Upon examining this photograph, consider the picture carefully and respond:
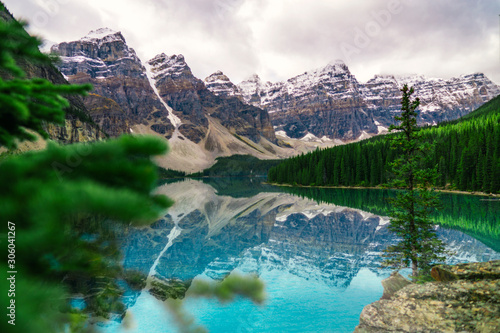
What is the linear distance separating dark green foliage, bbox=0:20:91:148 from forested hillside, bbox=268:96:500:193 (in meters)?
53.7

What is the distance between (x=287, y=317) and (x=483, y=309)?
7.71 meters

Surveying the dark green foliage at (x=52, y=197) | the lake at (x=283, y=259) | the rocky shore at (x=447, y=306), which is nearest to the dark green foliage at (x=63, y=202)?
the dark green foliage at (x=52, y=197)

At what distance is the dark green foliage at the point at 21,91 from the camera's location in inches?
53.8

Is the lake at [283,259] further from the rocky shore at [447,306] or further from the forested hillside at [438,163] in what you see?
the forested hillside at [438,163]

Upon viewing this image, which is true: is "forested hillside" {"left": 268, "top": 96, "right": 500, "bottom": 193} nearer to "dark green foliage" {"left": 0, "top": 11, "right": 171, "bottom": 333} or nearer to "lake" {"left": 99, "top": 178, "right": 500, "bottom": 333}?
"lake" {"left": 99, "top": 178, "right": 500, "bottom": 333}

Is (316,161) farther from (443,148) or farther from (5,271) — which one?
(5,271)

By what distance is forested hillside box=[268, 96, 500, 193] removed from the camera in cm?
6045

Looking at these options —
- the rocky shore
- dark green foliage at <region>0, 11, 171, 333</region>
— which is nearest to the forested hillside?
the rocky shore

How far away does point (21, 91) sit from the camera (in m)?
1.40

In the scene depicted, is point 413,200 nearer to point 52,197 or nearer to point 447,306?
point 447,306

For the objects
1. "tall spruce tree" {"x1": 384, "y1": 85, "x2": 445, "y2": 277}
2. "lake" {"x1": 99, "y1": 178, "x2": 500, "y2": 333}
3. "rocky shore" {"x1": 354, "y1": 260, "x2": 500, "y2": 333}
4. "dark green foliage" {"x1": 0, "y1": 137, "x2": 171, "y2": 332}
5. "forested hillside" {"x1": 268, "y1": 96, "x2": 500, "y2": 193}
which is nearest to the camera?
"dark green foliage" {"x1": 0, "y1": 137, "x2": 171, "y2": 332}

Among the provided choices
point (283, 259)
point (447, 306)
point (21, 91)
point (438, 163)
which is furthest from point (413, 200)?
point (438, 163)

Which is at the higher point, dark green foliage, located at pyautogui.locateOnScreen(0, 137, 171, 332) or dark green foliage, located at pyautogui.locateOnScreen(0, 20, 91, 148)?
dark green foliage, located at pyautogui.locateOnScreen(0, 20, 91, 148)

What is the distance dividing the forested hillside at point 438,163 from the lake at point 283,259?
2326 centimetres
